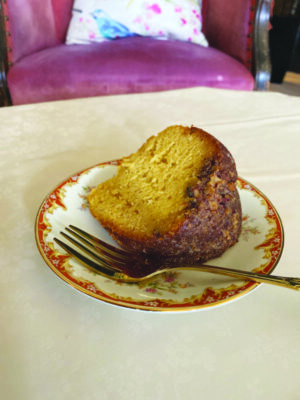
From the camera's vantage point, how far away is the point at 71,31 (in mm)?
1777

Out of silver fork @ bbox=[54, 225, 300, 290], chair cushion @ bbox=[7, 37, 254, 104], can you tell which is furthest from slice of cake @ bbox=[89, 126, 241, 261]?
chair cushion @ bbox=[7, 37, 254, 104]

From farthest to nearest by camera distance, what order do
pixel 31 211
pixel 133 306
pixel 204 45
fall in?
pixel 204 45 < pixel 31 211 < pixel 133 306

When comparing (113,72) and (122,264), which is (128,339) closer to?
(122,264)

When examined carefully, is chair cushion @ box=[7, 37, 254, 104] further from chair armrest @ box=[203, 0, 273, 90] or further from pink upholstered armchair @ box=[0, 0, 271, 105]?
chair armrest @ box=[203, 0, 273, 90]

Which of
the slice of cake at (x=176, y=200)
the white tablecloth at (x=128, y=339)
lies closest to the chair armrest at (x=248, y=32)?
the white tablecloth at (x=128, y=339)

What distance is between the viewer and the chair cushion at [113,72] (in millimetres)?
1522

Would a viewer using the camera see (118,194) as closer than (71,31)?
Yes

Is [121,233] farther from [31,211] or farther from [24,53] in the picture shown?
[24,53]

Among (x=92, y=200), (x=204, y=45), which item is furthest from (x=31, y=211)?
(x=204, y=45)

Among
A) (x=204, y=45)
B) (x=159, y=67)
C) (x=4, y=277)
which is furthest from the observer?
(x=204, y=45)

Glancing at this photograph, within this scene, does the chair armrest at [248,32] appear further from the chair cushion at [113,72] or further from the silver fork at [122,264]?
the silver fork at [122,264]

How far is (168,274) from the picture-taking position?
18.7 inches

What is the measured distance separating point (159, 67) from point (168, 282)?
132 cm

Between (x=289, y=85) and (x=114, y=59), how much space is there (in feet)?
8.44
